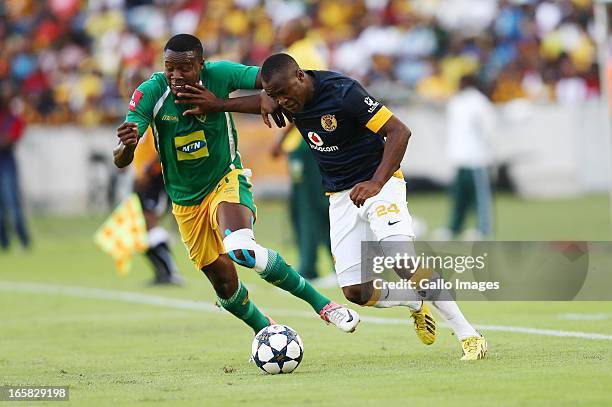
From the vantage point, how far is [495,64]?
1080 inches

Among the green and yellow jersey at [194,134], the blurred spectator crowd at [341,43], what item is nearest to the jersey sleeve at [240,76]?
the green and yellow jersey at [194,134]

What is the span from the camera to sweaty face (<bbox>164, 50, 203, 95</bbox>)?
8.12 metres

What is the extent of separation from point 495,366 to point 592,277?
523cm

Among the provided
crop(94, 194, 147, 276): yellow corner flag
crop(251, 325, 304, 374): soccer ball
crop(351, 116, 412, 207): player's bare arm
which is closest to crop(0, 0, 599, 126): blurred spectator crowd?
crop(94, 194, 147, 276): yellow corner flag

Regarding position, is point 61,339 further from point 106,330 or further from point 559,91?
point 559,91

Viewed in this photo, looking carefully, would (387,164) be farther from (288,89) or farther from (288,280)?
(288,280)

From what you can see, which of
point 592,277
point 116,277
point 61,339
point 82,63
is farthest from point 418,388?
point 82,63

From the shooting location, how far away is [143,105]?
8.24 m

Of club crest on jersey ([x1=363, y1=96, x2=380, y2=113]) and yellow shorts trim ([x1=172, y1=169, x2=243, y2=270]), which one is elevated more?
club crest on jersey ([x1=363, y1=96, x2=380, y2=113])

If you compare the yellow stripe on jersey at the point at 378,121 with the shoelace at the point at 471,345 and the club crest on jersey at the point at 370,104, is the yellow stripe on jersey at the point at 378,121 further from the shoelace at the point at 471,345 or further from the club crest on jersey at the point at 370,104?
the shoelace at the point at 471,345

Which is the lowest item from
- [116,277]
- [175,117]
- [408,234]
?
[116,277]

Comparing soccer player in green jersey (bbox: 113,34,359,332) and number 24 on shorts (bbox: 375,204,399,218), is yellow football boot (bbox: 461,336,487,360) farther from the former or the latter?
number 24 on shorts (bbox: 375,204,399,218)

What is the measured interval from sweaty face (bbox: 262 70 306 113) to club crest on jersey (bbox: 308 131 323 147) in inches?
9.8

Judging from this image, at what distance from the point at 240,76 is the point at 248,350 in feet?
6.71
